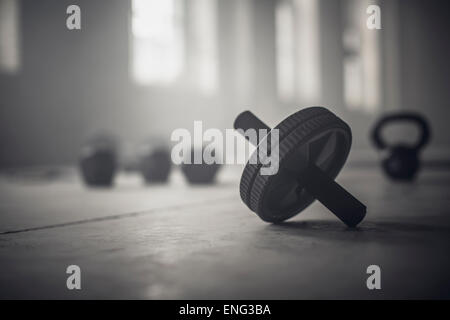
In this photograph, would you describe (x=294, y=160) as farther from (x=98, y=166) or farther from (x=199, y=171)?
(x=98, y=166)

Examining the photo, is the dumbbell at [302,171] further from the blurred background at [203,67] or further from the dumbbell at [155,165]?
the blurred background at [203,67]

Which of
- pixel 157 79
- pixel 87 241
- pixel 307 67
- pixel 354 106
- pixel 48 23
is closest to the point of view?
pixel 87 241

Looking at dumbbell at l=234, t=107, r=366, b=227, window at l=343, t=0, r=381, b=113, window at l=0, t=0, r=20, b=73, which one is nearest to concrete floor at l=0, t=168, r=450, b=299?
dumbbell at l=234, t=107, r=366, b=227

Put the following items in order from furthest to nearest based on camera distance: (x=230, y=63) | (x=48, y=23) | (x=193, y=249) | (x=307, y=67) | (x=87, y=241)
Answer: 1. (x=307, y=67)
2. (x=230, y=63)
3. (x=48, y=23)
4. (x=87, y=241)
5. (x=193, y=249)

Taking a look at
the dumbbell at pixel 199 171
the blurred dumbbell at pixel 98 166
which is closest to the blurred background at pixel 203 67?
the blurred dumbbell at pixel 98 166

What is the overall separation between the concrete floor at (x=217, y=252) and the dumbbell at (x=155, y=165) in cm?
140

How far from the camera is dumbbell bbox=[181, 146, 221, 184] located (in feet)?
11.0

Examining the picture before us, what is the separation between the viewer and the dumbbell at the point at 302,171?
1347 millimetres

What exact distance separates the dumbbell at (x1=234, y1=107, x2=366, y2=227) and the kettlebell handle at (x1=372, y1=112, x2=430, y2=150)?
157cm

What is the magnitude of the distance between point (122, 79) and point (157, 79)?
64 centimetres

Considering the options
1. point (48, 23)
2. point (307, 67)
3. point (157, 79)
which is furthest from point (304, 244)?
point (307, 67)

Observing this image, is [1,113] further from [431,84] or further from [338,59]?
[431,84]

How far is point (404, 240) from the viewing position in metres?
1.31

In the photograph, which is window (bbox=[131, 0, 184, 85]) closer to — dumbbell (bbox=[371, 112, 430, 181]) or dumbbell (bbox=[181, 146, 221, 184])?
dumbbell (bbox=[181, 146, 221, 184])
